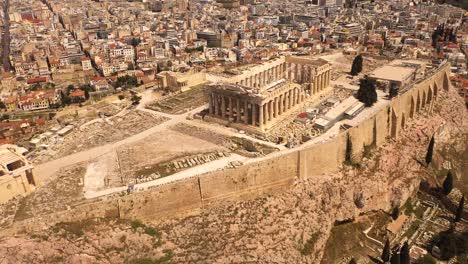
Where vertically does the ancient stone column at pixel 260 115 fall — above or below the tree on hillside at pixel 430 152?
above

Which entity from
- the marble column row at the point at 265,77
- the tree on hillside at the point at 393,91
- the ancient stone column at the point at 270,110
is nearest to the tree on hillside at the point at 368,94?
the tree on hillside at the point at 393,91

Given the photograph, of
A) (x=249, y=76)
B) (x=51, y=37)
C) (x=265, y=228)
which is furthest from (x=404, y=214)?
(x=51, y=37)

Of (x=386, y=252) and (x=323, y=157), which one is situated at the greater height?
(x=323, y=157)

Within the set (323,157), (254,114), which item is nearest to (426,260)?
(323,157)

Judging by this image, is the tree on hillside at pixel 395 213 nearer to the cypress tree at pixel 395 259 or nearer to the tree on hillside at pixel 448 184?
the tree on hillside at pixel 448 184

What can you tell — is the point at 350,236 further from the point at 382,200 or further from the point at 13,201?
the point at 13,201

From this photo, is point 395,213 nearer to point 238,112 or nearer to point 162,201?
point 238,112

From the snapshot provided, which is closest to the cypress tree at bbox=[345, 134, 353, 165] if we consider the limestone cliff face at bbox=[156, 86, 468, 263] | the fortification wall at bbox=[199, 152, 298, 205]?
the limestone cliff face at bbox=[156, 86, 468, 263]
